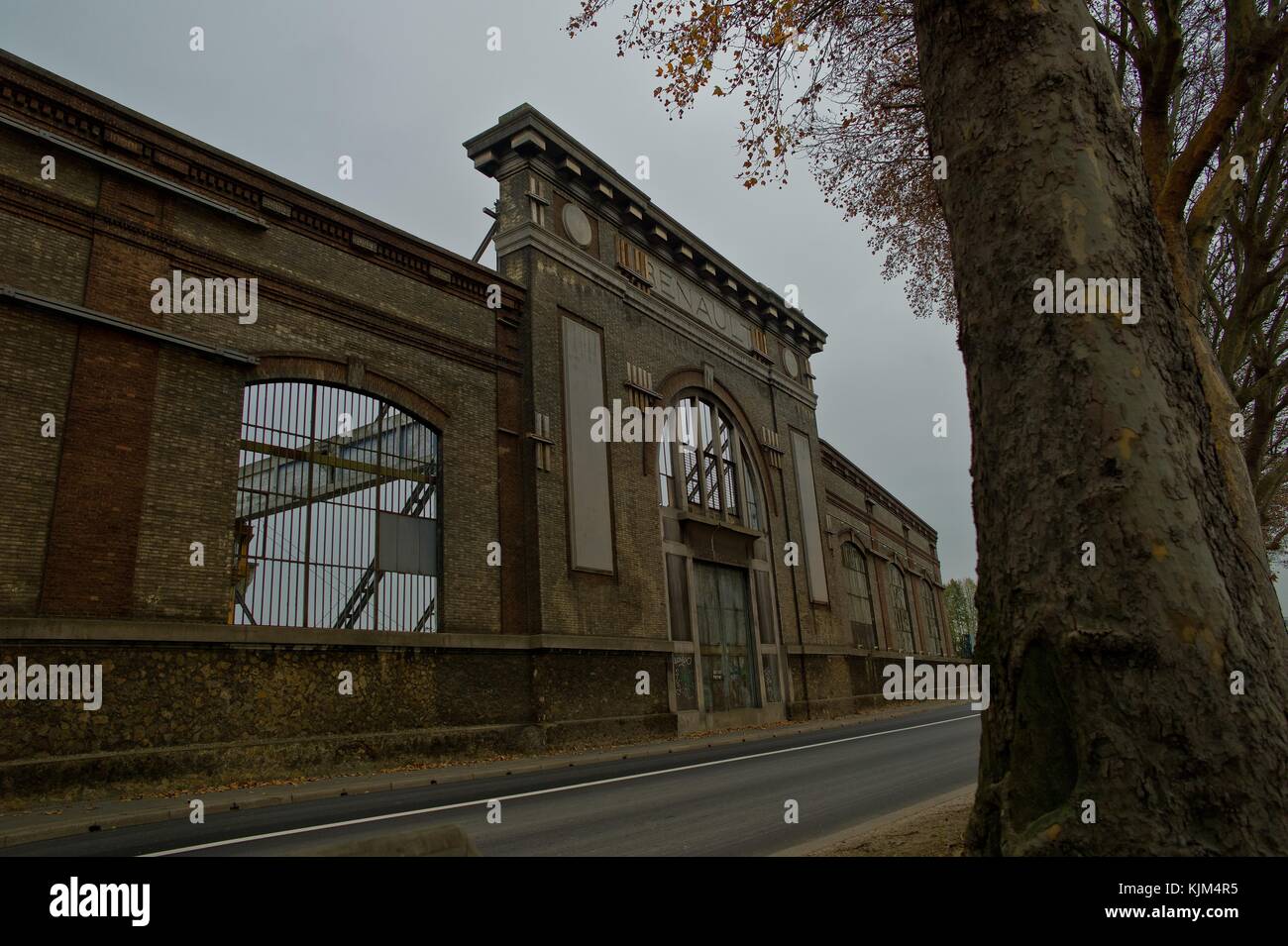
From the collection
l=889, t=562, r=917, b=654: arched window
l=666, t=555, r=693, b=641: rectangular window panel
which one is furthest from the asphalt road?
l=889, t=562, r=917, b=654: arched window

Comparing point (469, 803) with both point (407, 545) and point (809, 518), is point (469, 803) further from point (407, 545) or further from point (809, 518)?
point (809, 518)

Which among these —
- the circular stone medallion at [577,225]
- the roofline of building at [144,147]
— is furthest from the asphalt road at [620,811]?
the circular stone medallion at [577,225]

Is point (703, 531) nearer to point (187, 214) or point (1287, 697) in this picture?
point (187, 214)

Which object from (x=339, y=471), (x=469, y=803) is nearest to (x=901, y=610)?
(x=339, y=471)

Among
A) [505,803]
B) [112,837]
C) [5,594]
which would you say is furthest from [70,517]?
[505,803]

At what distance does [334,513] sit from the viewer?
551 inches

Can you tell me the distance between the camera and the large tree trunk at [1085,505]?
9.67 feet

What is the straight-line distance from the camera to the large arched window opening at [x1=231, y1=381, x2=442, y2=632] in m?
12.9

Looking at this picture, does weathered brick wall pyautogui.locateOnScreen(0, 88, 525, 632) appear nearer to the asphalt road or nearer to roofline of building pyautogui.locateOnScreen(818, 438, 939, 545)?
the asphalt road

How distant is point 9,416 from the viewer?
10.5 m

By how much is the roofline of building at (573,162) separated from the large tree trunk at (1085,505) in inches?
653

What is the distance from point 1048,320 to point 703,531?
19.2 m

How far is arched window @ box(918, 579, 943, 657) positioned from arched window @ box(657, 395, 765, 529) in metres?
26.1

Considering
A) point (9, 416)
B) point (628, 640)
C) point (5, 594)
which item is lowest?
point (628, 640)
